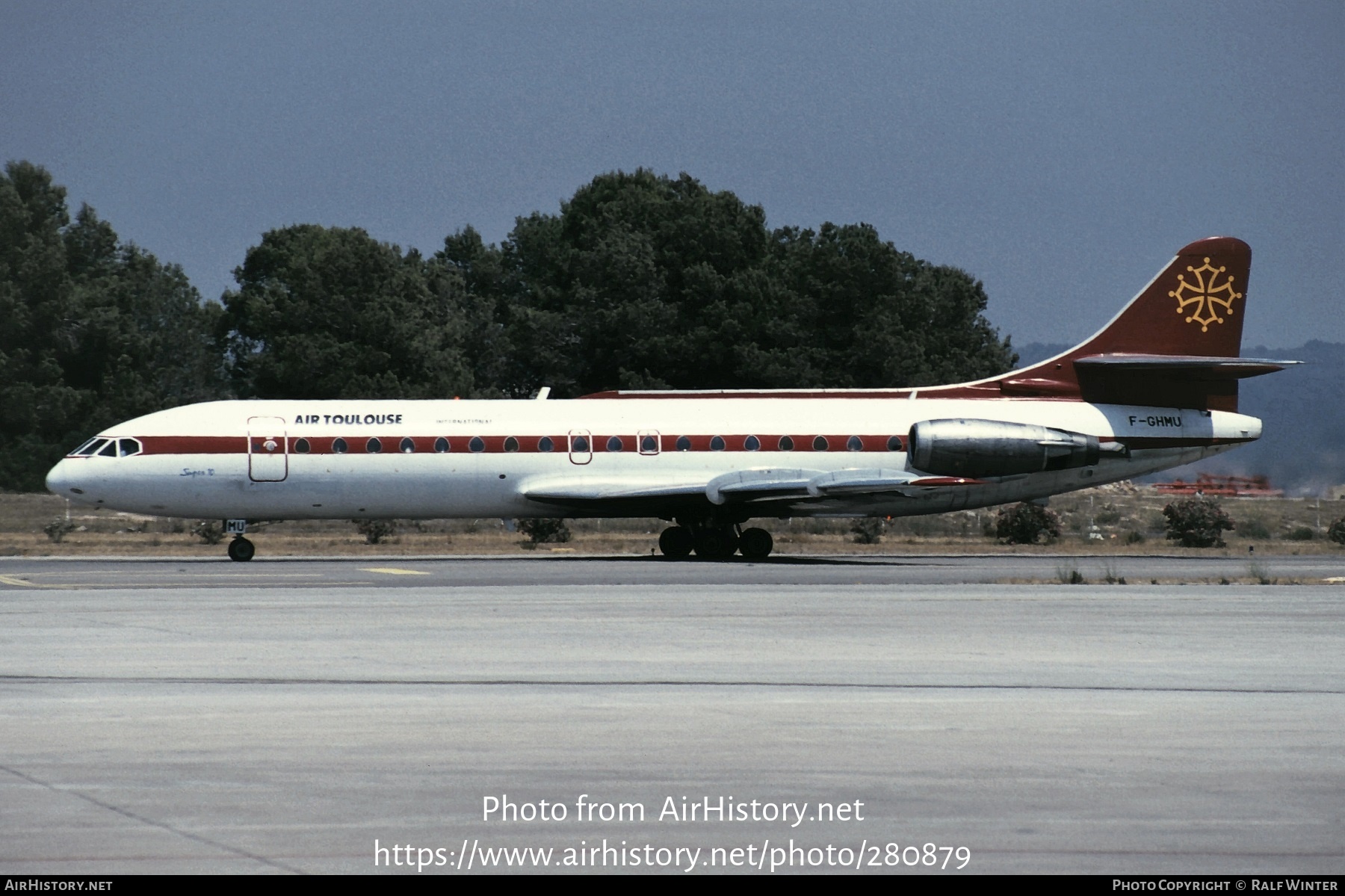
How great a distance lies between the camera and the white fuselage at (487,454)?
36156 millimetres

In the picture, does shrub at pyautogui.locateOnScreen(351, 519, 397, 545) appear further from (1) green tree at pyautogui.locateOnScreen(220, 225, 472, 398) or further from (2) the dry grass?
(1) green tree at pyautogui.locateOnScreen(220, 225, 472, 398)

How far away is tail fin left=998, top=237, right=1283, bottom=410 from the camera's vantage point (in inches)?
1553

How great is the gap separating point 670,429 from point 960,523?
23.2 meters

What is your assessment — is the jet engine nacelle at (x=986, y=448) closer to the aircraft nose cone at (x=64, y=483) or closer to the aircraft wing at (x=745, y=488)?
the aircraft wing at (x=745, y=488)

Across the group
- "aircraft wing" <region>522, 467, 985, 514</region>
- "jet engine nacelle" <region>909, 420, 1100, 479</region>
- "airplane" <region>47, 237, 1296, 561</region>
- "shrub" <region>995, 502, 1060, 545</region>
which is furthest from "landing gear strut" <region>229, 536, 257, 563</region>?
"shrub" <region>995, 502, 1060, 545</region>

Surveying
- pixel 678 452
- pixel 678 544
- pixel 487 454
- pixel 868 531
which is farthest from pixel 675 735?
pixel 868 531

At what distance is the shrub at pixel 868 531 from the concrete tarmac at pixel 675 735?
25497mm

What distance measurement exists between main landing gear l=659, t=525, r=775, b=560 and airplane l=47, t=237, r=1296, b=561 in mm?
48

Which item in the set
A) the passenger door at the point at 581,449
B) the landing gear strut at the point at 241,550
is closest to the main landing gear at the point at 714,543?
the passenger door at the point at 581,449

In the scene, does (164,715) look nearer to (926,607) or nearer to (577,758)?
→ (577,758)

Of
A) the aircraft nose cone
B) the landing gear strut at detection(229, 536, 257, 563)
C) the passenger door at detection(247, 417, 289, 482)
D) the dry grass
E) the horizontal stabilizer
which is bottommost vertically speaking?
the dry grass

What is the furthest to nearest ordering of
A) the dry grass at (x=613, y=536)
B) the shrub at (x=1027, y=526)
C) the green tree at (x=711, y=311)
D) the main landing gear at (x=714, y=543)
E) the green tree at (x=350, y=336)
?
the green tree at (x=711, y=311) → the green tree at (x=350, y=336) → the shrub at (x=1027, y=526) → the dry grass at (x=613, y=536) → the main landing gear at (x=714, y=543)

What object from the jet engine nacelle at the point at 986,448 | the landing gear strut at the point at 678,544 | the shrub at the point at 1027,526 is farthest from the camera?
the shrub at the point at 1027,526

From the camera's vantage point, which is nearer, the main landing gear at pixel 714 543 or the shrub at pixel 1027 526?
the main landing gear at pixel 714 543
